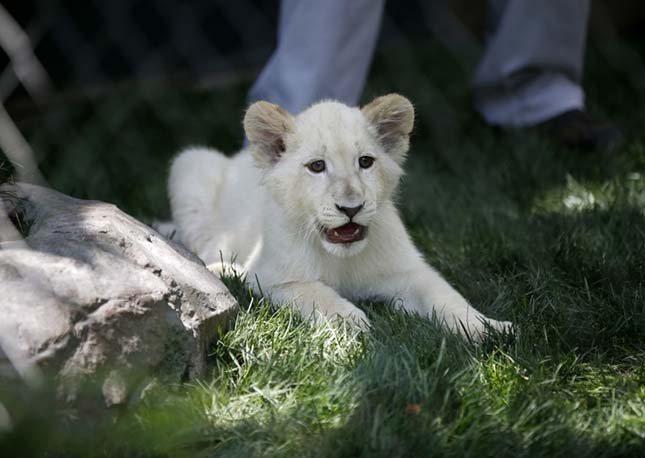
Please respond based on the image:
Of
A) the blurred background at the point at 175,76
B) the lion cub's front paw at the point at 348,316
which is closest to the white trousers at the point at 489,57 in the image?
the blurred background at the point at 175,76

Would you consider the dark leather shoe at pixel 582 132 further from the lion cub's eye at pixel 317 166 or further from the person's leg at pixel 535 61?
the lion cub's eye at pixel 317 166

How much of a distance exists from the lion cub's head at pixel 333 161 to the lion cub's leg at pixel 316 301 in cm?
16

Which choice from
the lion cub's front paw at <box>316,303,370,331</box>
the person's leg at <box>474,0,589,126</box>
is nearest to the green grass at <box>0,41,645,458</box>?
the lion cub's front paw at <box>316,303,370,331</box>

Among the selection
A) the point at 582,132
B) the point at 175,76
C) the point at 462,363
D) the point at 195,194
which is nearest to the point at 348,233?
the point at 462,363

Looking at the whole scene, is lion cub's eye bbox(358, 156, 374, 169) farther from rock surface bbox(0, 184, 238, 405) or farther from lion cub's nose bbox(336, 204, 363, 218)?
rock surface bbox(0, 184, 238, 405)

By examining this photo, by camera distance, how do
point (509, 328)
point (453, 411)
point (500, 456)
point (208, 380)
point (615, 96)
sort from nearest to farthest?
point (500, 456) → point (453, 411) → point (208, 380) → point (509, 328) → point (615, 96)

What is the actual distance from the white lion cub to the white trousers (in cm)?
124

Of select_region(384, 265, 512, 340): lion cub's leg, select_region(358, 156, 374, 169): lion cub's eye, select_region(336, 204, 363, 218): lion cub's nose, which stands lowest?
select_region(384, 265, 512, 340): lion cub's leg

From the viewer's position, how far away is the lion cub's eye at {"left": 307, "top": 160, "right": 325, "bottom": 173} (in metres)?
3.20

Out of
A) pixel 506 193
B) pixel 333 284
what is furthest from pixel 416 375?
pixel 506 193

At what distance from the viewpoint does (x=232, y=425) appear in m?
2.39

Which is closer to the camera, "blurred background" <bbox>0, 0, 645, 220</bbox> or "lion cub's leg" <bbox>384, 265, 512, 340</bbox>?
"lion cub's leg" <bbox>384, 265, 512, 340</bbox>

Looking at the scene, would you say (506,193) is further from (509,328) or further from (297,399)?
(297,399)

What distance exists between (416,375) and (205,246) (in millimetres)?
1834
